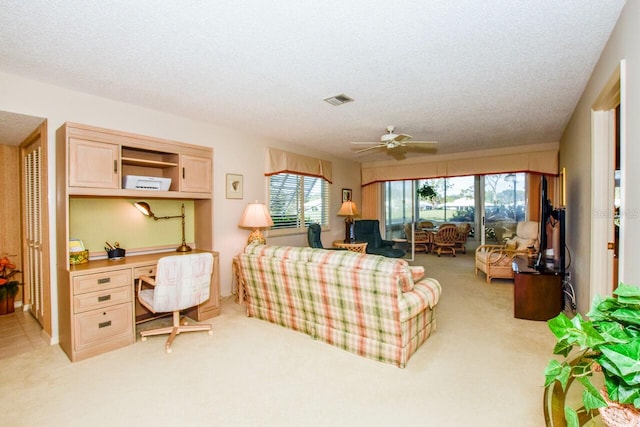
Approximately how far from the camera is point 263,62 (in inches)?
98.3

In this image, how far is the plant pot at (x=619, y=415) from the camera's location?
0.66 m

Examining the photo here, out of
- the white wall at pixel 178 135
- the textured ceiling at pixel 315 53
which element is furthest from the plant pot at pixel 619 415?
the white wall at pixel 178 135

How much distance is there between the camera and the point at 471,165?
247 inches

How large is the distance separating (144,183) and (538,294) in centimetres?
456

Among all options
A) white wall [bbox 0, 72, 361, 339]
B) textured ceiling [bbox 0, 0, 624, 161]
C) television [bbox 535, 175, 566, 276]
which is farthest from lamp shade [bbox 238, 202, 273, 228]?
television [bbox 535, 175, 566, 276]

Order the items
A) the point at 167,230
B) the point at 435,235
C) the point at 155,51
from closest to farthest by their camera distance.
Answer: the point at 155,51, the point at 167,230, the point at 435,235

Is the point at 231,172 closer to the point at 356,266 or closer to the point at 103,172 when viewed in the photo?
the point at 103,172

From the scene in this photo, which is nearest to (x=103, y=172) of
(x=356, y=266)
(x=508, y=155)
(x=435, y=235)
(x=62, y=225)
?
(x=62, y=225)

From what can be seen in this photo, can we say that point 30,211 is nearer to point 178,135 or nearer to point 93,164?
point 93,164

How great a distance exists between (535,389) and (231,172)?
418 cm

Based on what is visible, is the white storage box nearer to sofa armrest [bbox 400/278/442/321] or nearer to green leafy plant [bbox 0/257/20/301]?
green leafy plant [bbox 0/257/20/301]

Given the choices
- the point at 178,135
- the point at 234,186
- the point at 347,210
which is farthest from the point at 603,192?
the point at 178,135

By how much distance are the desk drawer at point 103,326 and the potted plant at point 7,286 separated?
1853 millimetres

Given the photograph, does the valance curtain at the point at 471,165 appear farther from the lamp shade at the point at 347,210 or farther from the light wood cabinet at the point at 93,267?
the light wood cabinet at the point at 93,267
